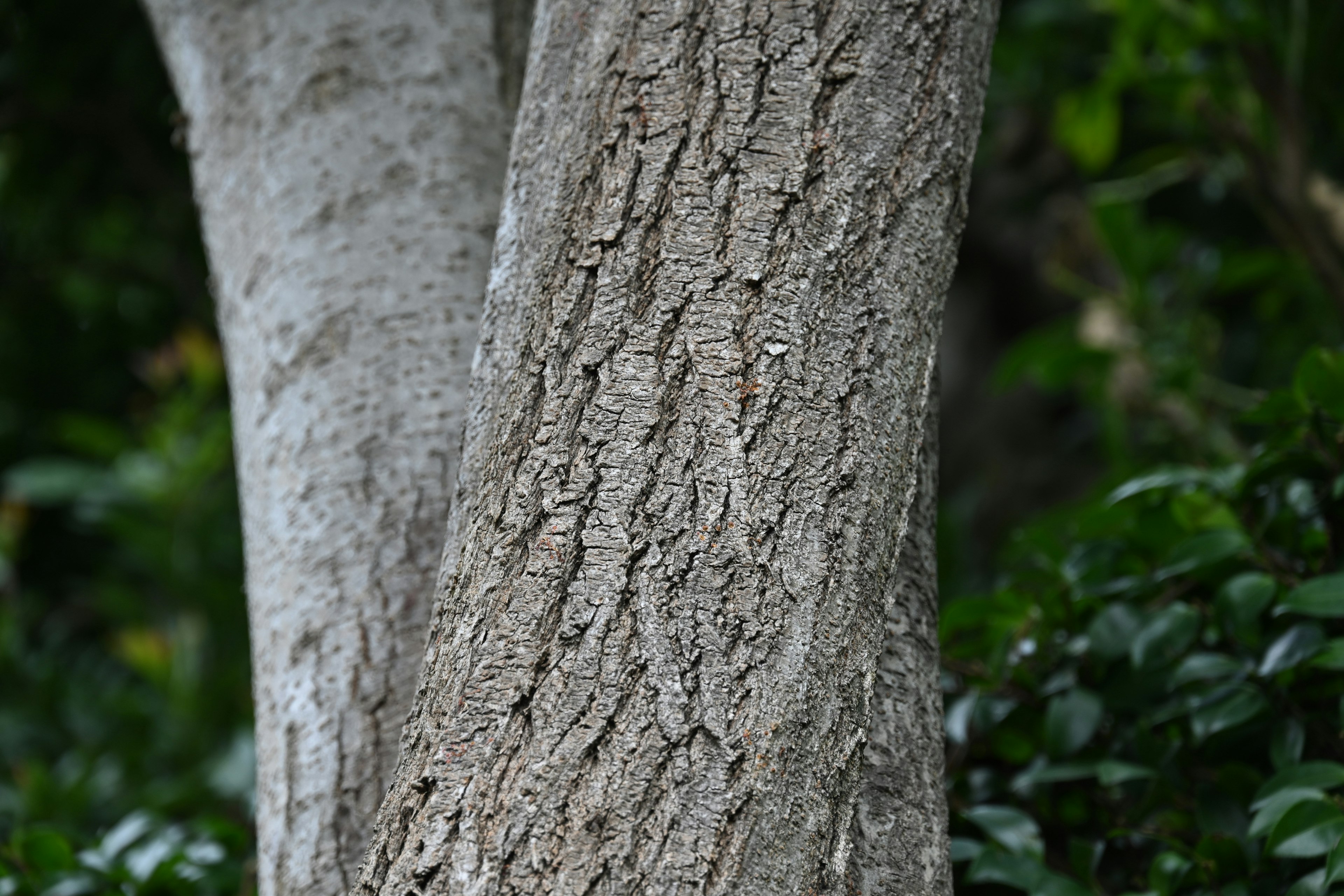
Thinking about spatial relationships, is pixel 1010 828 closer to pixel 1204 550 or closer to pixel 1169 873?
pixel 1169 873

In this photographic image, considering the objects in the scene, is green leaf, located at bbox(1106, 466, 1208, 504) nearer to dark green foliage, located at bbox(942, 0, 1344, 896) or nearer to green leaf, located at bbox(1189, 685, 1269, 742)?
dark green foliage, located at bbox(942, 0, 1344, 896)

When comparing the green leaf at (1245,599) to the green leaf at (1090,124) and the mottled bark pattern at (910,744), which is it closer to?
the mottled bark pattern at (910,744)

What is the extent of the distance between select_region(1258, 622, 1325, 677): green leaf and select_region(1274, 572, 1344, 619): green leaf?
0.11 ft

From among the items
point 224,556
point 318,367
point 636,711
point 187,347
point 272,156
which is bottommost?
point 224,556

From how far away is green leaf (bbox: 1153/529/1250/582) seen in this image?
985 millimetres

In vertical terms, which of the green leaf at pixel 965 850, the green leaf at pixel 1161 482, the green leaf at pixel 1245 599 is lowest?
the green leaf at pixel 965 850

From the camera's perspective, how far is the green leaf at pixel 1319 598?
870 mm

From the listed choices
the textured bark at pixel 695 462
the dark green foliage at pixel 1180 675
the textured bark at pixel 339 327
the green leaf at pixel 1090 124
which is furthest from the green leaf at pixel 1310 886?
the green leaf at pixel 1090 124

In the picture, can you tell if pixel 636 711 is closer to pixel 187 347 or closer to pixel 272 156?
pixel 272 156

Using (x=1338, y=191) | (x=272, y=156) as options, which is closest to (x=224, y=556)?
(x=272, y=156)

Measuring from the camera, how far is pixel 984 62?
764mm

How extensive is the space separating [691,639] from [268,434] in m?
0.61

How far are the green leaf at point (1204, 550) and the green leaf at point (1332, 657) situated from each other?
13 cm

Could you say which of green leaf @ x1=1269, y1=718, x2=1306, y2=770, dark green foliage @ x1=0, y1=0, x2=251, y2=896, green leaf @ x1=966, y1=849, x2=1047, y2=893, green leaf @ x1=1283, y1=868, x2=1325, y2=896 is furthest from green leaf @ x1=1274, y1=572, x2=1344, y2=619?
dark green foliage @ x1=0, y1=0, x2=251, y2=896
